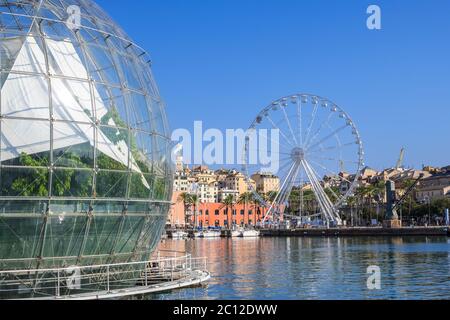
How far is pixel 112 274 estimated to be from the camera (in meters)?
24.4

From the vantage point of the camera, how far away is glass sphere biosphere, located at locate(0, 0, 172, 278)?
22.0 m

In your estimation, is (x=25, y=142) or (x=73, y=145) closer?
(x=25, y=142)

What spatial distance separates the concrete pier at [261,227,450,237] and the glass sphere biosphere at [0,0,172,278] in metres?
112

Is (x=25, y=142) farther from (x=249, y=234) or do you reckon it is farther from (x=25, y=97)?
(x=249, y=234)

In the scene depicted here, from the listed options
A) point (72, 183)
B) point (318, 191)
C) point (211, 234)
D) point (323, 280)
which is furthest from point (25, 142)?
point (211, 234)

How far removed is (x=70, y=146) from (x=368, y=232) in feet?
400

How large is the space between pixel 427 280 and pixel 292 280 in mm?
8430

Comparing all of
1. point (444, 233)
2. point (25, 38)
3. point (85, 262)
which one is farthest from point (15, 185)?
point (444, 233)

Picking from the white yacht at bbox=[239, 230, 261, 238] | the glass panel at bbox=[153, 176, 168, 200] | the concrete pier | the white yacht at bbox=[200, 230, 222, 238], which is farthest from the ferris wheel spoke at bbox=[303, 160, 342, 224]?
the glass panel at bbox=[153, 176, 168, 200]

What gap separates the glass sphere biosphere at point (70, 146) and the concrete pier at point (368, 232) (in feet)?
367

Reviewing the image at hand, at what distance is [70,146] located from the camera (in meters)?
22.7

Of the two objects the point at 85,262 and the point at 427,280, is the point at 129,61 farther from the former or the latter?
the point at 427,280

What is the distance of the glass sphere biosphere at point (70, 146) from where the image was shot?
2195cm

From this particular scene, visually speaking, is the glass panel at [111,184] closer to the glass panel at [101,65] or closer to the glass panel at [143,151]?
the glass panel at [143,151]
